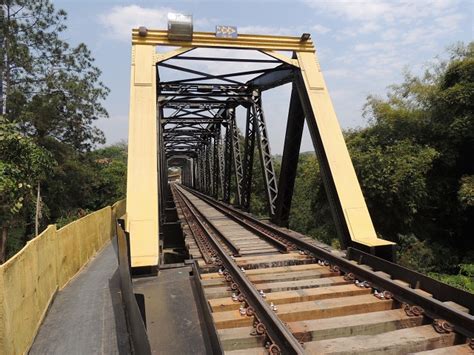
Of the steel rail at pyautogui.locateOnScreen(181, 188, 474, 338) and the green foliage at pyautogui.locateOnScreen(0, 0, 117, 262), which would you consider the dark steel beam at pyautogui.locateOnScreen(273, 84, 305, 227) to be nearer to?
the steel rail at pyautogui.locateOnScreen(181, 188, 474, 338)

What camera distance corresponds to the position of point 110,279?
707 cm

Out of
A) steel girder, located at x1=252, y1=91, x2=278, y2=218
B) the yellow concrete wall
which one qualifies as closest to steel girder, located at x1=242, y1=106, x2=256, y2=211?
steel girder, located at x1=252, y1=91, x2=278, y2=218

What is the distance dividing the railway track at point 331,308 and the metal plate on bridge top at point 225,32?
4.63 metres

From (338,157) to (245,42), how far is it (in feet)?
10.6

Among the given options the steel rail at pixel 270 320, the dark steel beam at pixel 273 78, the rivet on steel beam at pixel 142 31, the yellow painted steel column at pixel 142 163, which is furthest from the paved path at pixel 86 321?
the dark steel beam at pixel 273 78

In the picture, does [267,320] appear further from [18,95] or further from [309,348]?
[18,95]

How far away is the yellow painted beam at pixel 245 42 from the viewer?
23.0ft

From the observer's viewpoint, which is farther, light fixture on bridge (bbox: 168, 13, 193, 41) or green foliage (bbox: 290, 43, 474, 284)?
green foliage (bbox: 290, 43, 474, 284)

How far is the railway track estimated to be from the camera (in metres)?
2.71

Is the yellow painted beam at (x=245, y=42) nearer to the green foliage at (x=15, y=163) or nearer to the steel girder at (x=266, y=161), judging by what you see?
the steel girder at (x=266, y=161)

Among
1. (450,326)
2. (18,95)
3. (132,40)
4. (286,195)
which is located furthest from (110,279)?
(18,95)

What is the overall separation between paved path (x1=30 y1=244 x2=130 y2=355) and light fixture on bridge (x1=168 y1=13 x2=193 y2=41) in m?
4.94

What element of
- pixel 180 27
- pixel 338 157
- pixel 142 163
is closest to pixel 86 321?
pixel 142 163

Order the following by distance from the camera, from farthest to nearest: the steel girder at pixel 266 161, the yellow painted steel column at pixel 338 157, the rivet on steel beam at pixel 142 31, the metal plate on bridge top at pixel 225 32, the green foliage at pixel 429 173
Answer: the green foliage at pixel 429 173 < the steel girder at pixel 266 161 < the metal plate on bridge top at pixel 225 32 < the rivet on steel beam at pixel 142 31 < the yellow painted steel column at pixel 338 157
